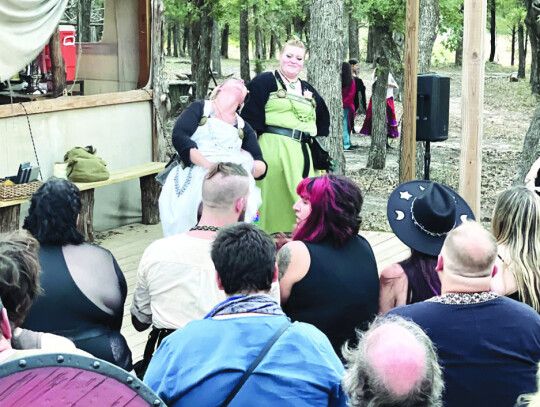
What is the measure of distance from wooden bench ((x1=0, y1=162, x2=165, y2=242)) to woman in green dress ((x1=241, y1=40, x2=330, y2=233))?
1730 millimetres

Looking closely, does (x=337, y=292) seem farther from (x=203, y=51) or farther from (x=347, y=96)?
(x=203, y=51)

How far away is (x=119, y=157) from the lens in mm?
8703

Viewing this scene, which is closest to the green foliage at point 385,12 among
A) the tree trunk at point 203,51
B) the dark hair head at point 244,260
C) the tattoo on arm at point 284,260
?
the tree trunk at point 203,51

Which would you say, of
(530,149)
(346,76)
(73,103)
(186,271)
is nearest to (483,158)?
(346,76)

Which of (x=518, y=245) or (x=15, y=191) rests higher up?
(x=518, y=245)

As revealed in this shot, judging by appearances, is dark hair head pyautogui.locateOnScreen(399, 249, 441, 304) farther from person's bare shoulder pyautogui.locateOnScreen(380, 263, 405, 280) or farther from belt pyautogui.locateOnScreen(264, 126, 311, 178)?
belt pyautogui.locateOnScreen(264, 126, 311, 178)

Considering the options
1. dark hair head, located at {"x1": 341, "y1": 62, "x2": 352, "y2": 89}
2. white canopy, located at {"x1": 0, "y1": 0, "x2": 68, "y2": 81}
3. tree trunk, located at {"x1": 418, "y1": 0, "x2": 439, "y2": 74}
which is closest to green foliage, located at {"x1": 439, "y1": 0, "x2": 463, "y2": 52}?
dark hair head, located at {"x1": 341, "y1": 62, "x2": 352, "y2": 89}

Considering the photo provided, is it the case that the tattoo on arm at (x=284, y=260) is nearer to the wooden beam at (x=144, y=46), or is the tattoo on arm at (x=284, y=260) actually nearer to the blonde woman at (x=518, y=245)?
the blonde woman at (x=518, y=245)

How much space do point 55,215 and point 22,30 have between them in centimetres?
431

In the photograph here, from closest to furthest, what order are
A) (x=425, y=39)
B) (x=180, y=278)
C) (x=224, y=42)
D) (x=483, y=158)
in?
1. (x=180, y=278)
2. (x=425, y=39)
3. (x=483, y=158)
4. (x=224, y=42)

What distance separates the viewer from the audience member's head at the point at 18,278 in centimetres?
258

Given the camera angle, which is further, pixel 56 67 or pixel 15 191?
pixel 56 67

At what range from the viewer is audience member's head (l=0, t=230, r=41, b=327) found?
2.58 metres

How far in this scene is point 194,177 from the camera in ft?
19.1
